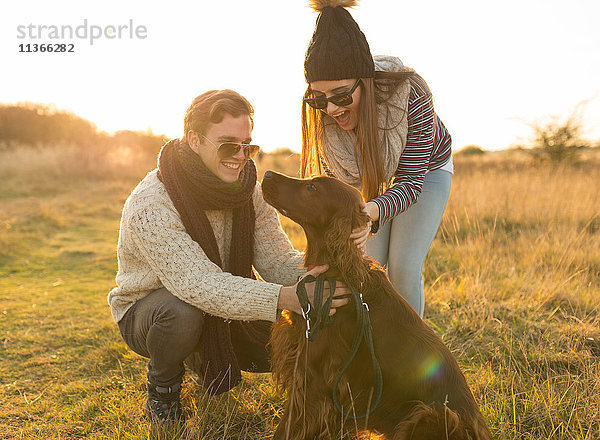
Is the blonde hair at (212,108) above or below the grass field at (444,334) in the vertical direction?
above

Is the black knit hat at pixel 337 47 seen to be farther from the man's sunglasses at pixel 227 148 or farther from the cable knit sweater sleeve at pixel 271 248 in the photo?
the cable knit sweater sleeve at pixel 271 248

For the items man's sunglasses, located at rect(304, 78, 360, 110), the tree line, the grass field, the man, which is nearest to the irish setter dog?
the man

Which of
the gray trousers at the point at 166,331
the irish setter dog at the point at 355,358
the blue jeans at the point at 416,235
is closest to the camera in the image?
the irish setter dog at the point at 355,358

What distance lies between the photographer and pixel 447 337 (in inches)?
128

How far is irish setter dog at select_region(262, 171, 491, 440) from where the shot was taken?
1.97 meters

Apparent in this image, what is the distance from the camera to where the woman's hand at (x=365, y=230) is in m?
2.17

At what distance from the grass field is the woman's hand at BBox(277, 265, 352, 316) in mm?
610

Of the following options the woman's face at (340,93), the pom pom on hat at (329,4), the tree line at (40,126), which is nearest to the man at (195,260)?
the woman's face at (340,93)

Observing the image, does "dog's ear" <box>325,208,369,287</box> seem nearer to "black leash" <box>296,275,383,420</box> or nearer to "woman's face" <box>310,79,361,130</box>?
"black leash" <box>296,275,383,420</box>

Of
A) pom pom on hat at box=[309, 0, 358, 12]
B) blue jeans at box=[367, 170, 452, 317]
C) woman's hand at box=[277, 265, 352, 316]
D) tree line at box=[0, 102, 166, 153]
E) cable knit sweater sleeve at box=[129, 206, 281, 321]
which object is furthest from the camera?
tree line at box=[0, 102, 166, 153]

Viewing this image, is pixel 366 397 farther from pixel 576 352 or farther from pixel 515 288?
pixel 515 288

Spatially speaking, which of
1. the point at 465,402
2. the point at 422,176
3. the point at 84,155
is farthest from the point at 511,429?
the point at 84,155

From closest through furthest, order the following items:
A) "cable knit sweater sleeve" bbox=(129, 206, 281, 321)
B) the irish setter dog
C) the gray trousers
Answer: the irish setter dog, "cable knit sweater sleeve" bbox=(129, 206, 281, 321), the gray trousers

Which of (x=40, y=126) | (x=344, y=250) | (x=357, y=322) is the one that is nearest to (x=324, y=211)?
(x=344, y=250)
